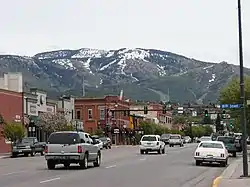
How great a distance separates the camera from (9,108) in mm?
73250

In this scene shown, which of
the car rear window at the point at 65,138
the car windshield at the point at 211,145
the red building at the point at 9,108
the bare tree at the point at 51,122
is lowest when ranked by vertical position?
the car windshield at the point at 211,145

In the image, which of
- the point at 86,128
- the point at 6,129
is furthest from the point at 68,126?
the point at 86,128

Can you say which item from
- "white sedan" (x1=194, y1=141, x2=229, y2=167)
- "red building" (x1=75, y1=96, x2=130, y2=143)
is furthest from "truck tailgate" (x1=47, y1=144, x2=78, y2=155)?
"red building" (x1=75, y1=96, x2=130, y2=143)

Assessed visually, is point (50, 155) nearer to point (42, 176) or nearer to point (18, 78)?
point (42, 176)

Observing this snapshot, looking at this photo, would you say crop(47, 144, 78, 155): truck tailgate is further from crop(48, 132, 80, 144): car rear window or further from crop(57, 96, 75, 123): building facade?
crop(57, 96, 75, 123): building facade

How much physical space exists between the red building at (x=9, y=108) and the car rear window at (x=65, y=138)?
37579mm

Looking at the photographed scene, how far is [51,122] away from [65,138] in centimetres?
4938

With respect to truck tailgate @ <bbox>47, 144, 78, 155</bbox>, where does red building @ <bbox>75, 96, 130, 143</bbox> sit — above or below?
above

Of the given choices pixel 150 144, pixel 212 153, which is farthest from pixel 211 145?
pixel 150 144

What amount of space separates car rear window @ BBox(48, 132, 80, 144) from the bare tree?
158 feet

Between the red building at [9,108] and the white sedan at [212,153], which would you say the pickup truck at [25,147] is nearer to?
the red building at [9,108]

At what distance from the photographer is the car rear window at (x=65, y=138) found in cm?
3155

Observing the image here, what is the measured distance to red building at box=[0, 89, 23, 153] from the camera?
71062mm

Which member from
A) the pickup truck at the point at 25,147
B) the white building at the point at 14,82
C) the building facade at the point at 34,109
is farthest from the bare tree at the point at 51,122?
the pickup truck at the point at 25,147
